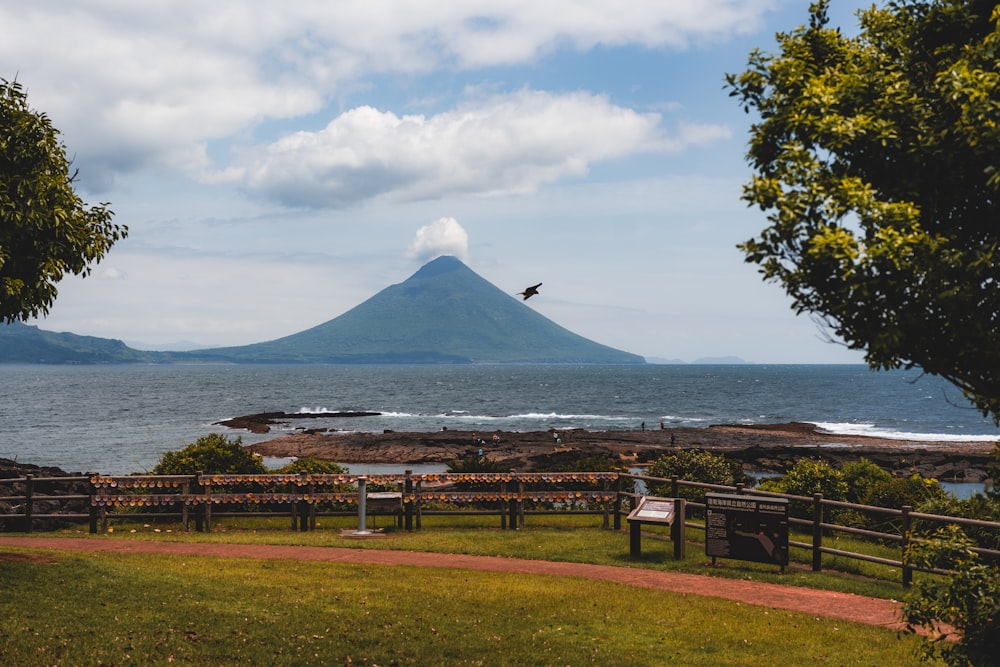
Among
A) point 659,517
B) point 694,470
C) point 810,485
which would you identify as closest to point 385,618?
point 659,517

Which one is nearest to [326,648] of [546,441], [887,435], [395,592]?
[395,592]

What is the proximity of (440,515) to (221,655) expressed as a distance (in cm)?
1219

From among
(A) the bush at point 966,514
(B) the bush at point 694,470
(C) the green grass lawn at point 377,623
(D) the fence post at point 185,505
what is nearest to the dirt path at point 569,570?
(C) the green grass lawn at point 377,623

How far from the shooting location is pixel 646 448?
214ft

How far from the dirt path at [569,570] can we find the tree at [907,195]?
26.4 ft

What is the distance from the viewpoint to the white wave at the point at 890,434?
270ft

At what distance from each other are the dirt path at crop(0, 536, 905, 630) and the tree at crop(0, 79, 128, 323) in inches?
279

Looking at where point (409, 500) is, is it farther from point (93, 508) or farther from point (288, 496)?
point (93, 508)

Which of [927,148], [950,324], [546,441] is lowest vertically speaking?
[546,441]

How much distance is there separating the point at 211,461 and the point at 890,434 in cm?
7946

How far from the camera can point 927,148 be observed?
767 cm

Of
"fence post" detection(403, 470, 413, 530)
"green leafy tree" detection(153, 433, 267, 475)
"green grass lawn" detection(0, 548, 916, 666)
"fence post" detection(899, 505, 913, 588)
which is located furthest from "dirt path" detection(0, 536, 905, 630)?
"green leafy tree" detection(153, 433, 267, 475)

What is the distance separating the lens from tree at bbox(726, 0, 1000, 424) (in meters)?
7.30

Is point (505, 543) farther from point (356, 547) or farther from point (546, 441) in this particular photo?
point (546, 441)
